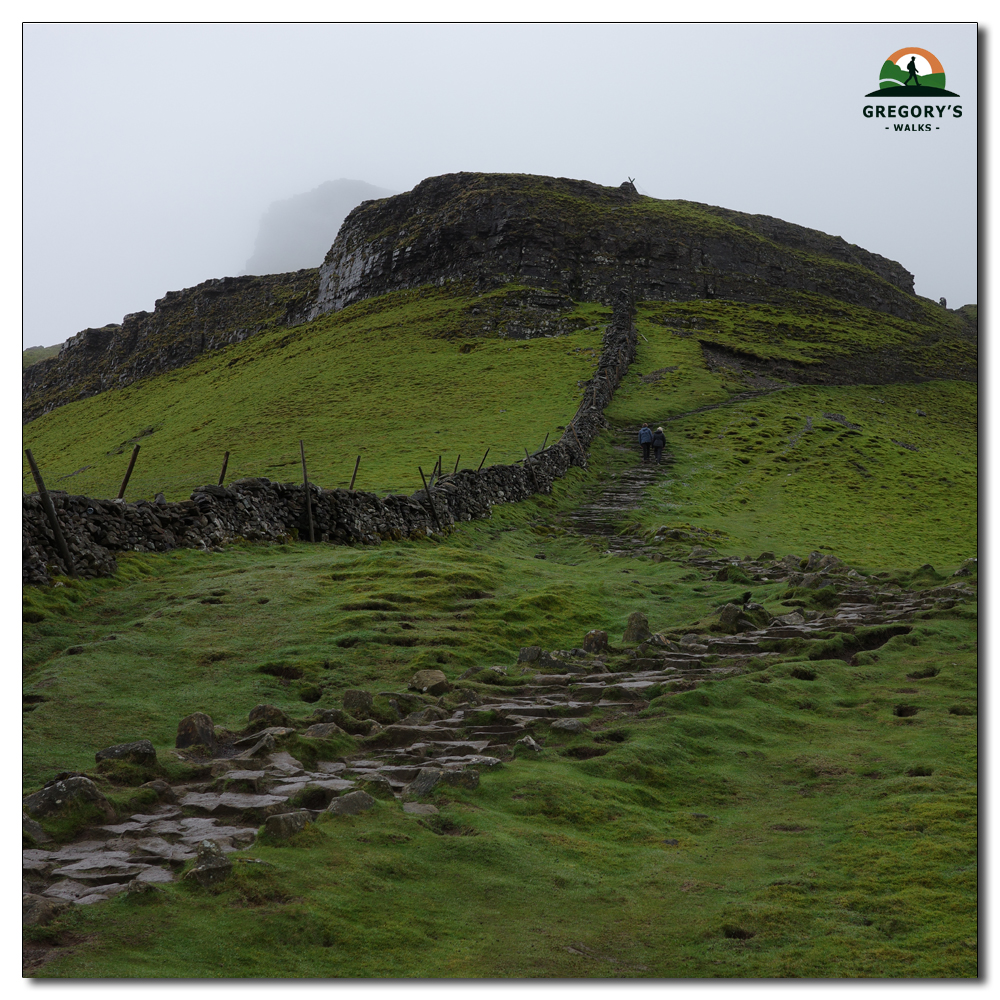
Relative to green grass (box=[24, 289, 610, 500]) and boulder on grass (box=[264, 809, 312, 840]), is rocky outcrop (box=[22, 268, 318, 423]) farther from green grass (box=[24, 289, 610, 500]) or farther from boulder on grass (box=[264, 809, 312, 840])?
boulder on grass (box=[264, 809, 312, 840])

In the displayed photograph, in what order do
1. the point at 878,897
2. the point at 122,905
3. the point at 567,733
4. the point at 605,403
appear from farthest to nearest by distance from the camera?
the point at 605,403 → the point at 567,733 → the point at 878,897 → the point at 122,905

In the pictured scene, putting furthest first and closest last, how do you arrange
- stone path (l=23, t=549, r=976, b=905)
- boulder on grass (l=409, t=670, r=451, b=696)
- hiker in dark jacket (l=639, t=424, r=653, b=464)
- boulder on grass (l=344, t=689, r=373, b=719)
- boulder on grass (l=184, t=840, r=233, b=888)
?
hiker in dark jacket (l=639, t=424, r=653, b=464), boulder on grass (l=409, t=670, r=451, b=696), boulder on grass (l=344, t=689, r=373, b=719), stone path (l=23, t=549, r=976, b=905), boulder on grass (l=184, t=840, r=233, b=888)

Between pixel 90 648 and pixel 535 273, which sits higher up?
pixel 535 273

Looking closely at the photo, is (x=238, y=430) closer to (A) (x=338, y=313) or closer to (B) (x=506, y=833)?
(A) (x=338, y=313)

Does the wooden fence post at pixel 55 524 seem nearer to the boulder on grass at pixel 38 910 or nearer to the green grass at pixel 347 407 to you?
the boulder on grass at pixel 38 910

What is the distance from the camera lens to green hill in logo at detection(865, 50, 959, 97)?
819cm

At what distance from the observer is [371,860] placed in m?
5.70

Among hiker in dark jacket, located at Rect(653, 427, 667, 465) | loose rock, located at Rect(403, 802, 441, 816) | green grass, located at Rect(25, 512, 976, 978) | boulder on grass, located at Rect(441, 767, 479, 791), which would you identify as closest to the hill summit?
hiker in dark jacket, located at Rect(653, 427, 667, 465)

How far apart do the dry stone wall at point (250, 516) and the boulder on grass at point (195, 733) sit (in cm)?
544

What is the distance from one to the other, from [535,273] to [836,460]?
4391 centimetres

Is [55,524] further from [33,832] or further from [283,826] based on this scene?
[283,826]

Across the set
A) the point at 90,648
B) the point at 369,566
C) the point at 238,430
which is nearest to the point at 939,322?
the point at 238,430

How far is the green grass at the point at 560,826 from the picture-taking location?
188 inches

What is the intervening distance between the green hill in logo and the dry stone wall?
12.6m
